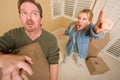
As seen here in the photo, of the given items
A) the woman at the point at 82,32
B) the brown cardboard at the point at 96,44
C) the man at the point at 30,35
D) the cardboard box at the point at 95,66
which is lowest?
the cardboard box at the point at 95,66

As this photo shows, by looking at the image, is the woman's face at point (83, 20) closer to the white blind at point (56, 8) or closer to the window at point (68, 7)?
the window at point (68, 7)

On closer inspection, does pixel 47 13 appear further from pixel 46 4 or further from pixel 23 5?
pixel 23 5

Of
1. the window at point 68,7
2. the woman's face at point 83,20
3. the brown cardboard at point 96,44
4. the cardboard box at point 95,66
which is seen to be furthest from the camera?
the window at point 68,7

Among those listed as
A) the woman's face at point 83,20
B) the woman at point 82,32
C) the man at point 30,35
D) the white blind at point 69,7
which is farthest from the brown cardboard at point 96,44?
the man at point 30,35

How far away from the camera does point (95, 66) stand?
67.7 inches

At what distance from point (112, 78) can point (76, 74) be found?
0.47 meters

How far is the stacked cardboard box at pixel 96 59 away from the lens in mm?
1734

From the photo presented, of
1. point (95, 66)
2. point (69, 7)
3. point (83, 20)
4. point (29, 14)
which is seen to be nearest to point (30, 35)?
point (29, 14)

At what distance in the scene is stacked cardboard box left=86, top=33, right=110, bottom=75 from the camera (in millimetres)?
1734

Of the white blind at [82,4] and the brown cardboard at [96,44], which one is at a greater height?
the white blind at [82,4]

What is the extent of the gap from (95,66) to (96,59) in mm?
131

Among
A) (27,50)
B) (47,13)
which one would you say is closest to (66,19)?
(47,13)

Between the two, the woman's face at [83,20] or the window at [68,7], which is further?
the window at [68,7]

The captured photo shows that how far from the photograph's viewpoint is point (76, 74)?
5.89ft
